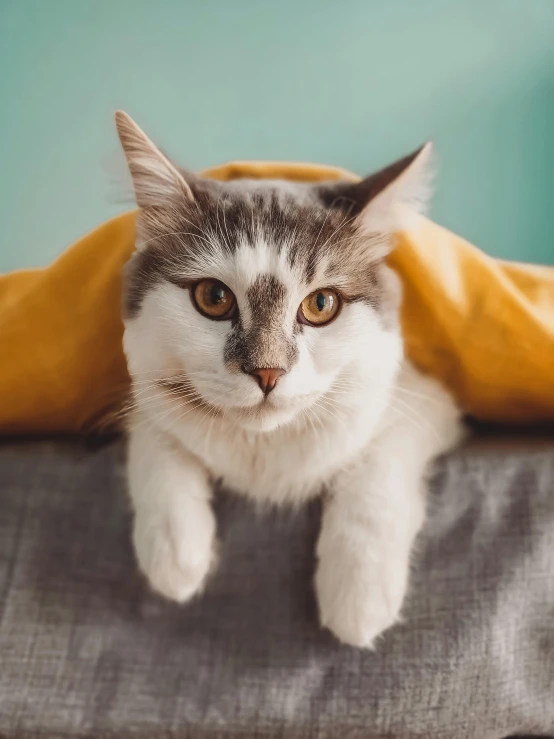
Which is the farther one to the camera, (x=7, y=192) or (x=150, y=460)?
(x=7, y=192)

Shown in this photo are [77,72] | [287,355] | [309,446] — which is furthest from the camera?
[77,72]

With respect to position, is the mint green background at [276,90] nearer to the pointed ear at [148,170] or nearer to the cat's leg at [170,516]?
the pointed ear at [148,170]

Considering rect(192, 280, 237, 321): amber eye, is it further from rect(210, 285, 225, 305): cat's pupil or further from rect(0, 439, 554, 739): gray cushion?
rect(0, 439, 554, 739): gray cushion

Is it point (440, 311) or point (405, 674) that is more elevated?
point (440, 311)

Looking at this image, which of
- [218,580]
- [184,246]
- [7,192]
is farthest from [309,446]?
[7,192]

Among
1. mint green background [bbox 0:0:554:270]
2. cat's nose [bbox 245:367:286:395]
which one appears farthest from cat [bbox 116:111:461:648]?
mint green background [bbox 0:0:554:270]

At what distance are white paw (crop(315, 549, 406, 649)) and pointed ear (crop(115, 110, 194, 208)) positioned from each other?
489 mm

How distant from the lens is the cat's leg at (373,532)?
0.67 metres

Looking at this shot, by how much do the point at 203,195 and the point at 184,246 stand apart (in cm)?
7

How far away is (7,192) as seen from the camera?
5.28 ft

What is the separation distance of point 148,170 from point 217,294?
0.60 ft

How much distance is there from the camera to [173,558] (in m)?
0.70

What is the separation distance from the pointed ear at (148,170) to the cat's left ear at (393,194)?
216mm

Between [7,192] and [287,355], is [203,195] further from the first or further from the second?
[7,192]
